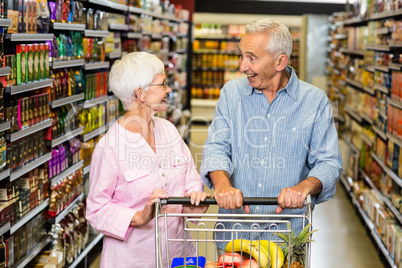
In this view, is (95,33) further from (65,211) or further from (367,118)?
(367,118)

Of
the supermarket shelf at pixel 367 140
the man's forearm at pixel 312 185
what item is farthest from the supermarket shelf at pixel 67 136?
the supermarket shelf at pixel 367 140

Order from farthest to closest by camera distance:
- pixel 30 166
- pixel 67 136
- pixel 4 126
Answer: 1. pixel 67 136
2. pixel 30 166
3. pixel 4 126

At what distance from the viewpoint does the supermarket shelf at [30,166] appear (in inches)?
129

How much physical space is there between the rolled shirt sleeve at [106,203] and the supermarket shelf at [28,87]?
3.28ft

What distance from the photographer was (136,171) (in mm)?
2416

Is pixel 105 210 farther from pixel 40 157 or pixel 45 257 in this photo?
pixel 45 257

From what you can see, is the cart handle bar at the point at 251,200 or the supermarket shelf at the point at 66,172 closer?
the cart handle bar at the point at 251,200

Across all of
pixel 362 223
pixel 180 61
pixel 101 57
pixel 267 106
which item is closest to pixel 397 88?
pixel 362 223

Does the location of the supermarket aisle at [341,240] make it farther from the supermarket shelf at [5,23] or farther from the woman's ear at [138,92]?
the supermarket shelf at [5,23]

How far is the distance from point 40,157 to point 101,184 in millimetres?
1536

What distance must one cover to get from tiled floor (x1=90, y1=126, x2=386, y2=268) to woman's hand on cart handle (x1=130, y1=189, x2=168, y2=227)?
269cm

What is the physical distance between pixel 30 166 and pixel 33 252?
2.02 ft

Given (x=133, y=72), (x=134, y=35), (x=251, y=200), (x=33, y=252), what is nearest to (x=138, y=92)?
(x=133, y=72)

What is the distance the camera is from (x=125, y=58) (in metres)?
2.46
